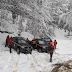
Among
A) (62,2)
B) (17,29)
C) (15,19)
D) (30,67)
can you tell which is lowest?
(30,67)

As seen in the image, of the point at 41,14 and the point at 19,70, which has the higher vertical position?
the point at 41,14

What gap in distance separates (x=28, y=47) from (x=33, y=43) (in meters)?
2.78

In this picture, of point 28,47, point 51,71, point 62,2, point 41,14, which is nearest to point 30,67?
point 51,71

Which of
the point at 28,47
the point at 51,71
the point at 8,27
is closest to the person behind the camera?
the point at 51,71

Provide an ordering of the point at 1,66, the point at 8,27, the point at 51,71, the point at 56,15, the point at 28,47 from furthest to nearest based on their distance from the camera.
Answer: the point at 56,15, the point at 8,27, the point at 28,47, the point at 1,66, the point at 51,71

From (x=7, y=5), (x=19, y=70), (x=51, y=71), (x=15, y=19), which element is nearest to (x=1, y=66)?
(x=19, y=70)

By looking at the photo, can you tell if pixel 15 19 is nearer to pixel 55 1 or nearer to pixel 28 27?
pixel 28 27

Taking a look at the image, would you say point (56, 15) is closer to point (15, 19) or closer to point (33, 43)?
point (15, 19)

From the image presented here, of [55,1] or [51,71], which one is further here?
[55,1]

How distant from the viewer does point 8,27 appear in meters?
26.8

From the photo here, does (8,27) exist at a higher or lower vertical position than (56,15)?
lower

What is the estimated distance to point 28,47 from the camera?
1263 cm

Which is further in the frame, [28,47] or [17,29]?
[17,29]

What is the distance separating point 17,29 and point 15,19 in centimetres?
284
